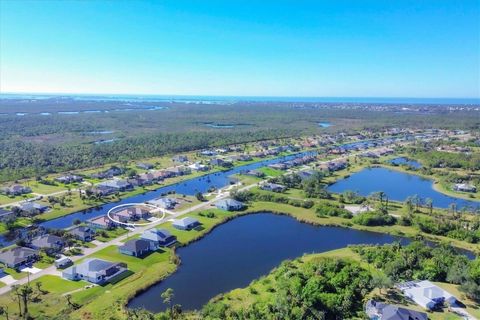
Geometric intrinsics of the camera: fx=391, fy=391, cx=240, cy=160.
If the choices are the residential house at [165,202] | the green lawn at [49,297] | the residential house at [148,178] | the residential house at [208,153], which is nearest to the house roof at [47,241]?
the green lawn at [49,297]

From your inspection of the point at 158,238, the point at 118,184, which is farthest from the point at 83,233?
the point at 118,184

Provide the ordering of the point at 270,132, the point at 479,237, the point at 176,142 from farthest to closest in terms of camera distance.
Result: 1. the point at 270,132
2. the point at 176,142
3. the point at 479,237

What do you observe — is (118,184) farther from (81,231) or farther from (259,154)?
(259,154)

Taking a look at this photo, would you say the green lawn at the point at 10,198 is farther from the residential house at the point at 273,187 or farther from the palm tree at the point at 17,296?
the residential house at the point at 273,187

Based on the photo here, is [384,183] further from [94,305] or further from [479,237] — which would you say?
[94,305]

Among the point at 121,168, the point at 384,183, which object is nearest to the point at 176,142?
the point at 121,168

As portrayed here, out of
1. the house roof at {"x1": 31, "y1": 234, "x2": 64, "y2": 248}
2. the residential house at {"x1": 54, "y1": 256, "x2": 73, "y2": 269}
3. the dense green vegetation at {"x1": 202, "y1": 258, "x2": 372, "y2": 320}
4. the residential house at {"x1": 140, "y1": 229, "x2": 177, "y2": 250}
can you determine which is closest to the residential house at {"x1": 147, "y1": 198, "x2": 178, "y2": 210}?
the residential house at {"x1": 140, "y1": 229, "x2": 177, "y2": 250}

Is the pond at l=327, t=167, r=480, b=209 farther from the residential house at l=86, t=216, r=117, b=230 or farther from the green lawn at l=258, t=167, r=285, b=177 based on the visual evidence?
the residential house at l=86, t=216, r=117, b=230
